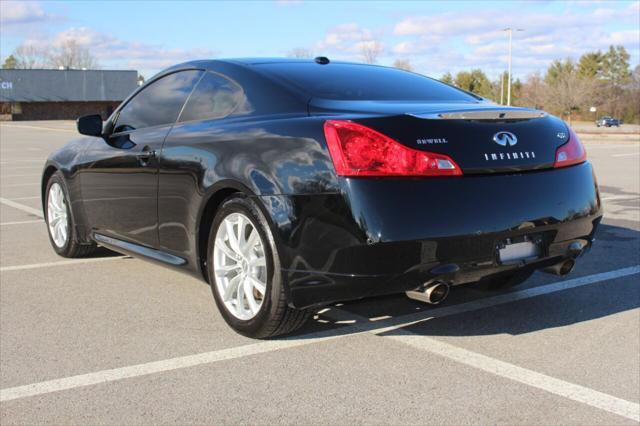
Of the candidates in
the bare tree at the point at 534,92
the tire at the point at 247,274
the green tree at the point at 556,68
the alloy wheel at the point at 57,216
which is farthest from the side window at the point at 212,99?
the green tree at the point at 556,68

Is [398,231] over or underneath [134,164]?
underneath

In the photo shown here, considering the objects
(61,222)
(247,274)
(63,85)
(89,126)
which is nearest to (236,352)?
(247,274)

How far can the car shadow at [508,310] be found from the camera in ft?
14.5

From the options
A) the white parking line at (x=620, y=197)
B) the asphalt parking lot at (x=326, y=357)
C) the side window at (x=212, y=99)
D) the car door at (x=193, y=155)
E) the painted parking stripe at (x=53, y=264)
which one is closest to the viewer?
the asphalt parking lot at (x=326, y=357)

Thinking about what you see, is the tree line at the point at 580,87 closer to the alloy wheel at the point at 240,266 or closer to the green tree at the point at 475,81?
the green tree at the point at 475,81

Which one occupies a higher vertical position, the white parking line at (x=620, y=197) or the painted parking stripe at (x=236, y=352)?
the white parking line at (x=620, y=197)

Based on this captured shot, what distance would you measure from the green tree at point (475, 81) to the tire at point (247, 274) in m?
120

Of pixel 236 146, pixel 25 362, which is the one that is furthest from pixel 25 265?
pixel 236 146

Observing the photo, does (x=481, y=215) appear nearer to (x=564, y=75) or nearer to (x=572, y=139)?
(x=572, y=139)

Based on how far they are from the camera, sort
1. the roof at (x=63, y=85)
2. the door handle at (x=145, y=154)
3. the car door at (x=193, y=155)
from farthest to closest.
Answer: the roof at (x=63, y=85) → the door handle at (x=145, y=154) → the car door at (x=193, y=155)

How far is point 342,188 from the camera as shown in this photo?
356 centimetres

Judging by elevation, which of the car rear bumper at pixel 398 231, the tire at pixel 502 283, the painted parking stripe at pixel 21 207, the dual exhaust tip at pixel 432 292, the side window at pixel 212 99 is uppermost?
the side window at pixel 212 99

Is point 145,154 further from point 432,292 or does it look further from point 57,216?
point 432,292

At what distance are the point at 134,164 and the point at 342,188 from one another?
2112 millimetres
